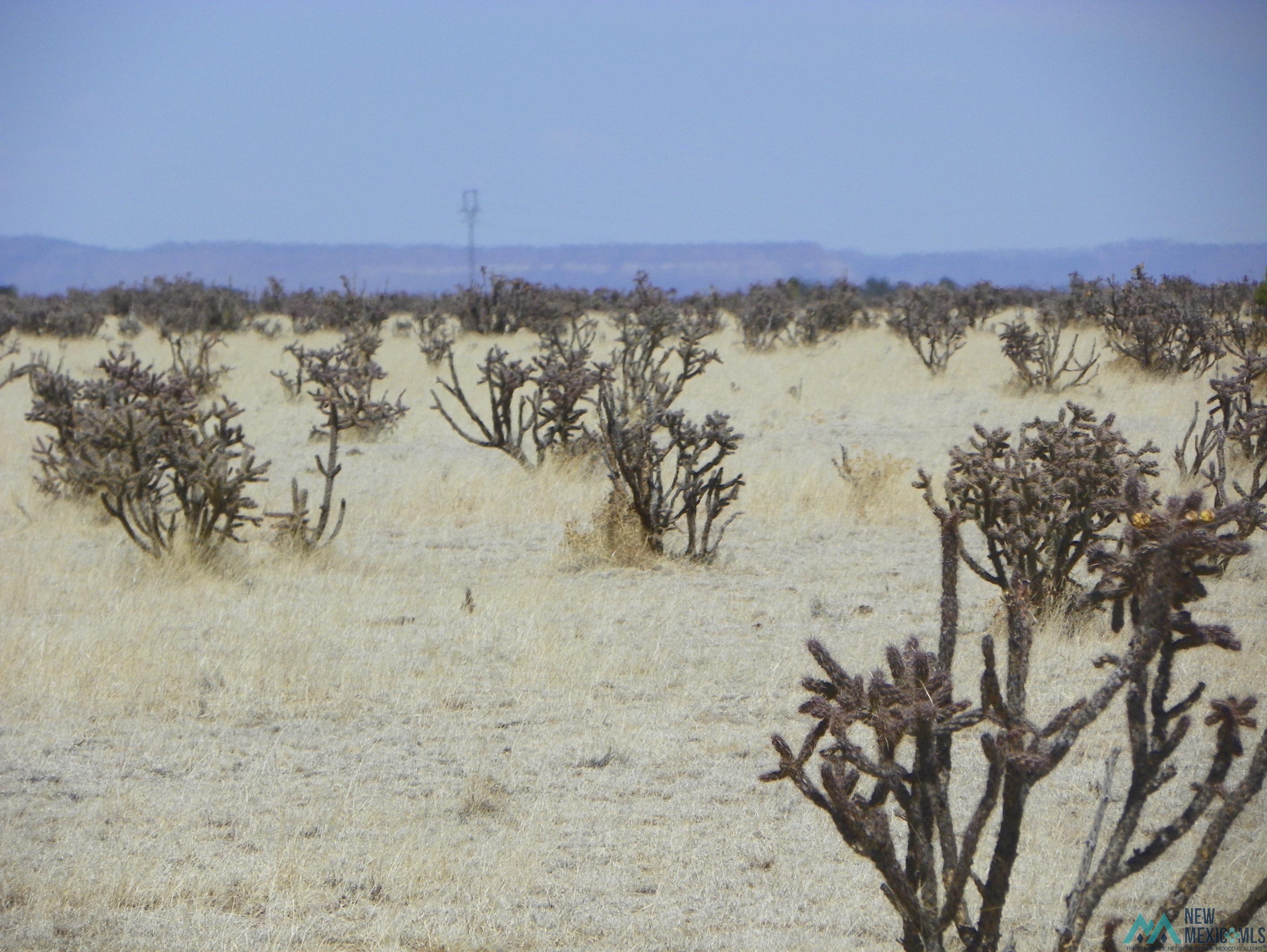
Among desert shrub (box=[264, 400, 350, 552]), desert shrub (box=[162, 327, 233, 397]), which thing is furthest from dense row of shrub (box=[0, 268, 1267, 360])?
desert shrub (box=[264, 400, 350, 552])

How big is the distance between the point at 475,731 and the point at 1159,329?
580 inches

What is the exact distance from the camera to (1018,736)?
87.7 inches

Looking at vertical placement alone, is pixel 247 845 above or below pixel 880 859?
below

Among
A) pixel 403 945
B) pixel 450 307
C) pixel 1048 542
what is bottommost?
pixel 403 945

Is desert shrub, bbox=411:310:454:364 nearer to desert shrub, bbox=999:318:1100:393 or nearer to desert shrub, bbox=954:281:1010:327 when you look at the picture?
desert shrub, bbox=999:318:1100:393

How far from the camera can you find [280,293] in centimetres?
3778

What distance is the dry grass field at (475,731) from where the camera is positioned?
3.54 meters

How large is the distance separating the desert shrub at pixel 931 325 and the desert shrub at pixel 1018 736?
16.7m

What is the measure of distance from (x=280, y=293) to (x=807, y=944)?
37239 mm

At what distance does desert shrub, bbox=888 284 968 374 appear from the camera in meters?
19.1

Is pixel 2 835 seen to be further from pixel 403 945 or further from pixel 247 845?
pixel 403 945

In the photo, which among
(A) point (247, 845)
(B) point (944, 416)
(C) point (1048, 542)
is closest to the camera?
(A) point (247, 845)

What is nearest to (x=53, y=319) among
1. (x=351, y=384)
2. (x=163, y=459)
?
(x=351, y=384)

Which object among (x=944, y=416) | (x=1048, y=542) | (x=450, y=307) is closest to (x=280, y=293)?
(x=450, y=307)
